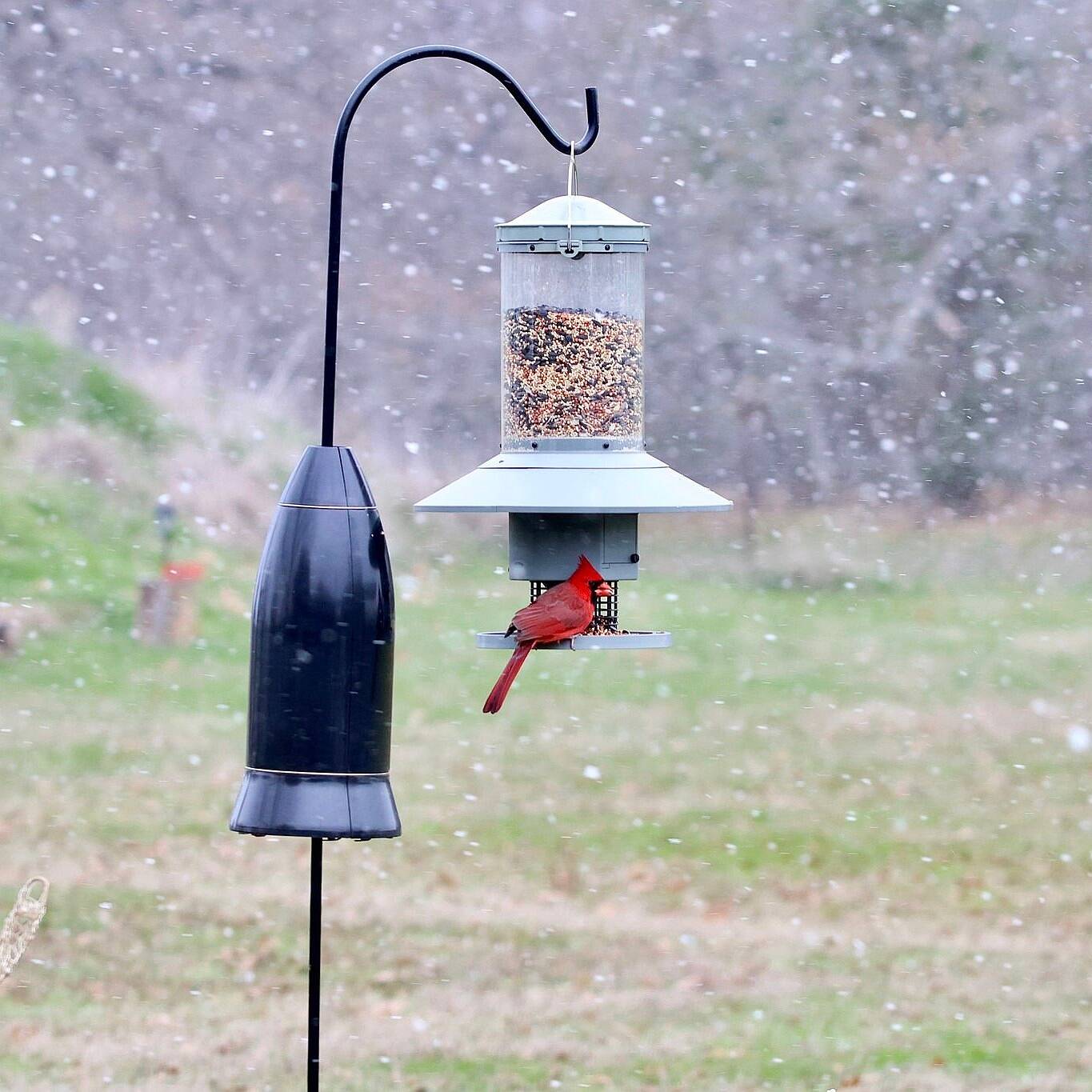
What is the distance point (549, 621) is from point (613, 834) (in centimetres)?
399

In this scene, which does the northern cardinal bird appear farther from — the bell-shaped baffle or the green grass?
the green grass

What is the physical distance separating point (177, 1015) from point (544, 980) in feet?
4.09

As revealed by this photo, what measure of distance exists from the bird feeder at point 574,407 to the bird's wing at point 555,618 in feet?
0.12

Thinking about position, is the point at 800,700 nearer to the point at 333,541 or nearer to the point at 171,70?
the point at 171,70

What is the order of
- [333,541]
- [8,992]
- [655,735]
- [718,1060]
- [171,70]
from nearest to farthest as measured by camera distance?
[333,541], [718,1060], [8,992], [655,735], [171,70]

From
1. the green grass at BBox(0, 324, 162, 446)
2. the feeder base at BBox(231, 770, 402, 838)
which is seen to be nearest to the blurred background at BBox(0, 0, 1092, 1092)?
the green grass at BBox(0, 324, 162, 446)

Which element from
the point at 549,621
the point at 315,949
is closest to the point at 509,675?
the point at 549,621

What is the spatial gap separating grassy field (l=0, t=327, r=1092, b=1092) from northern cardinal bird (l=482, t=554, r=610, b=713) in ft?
8.75

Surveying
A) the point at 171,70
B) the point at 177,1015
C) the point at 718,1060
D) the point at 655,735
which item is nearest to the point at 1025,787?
the point at 655,735

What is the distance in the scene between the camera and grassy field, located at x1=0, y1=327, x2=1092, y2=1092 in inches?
218

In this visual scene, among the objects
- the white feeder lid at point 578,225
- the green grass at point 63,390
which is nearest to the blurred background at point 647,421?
the green grass at point 63,390

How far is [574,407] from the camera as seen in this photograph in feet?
10.1

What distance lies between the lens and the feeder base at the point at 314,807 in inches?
97.3

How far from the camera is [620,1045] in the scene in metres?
5.50
